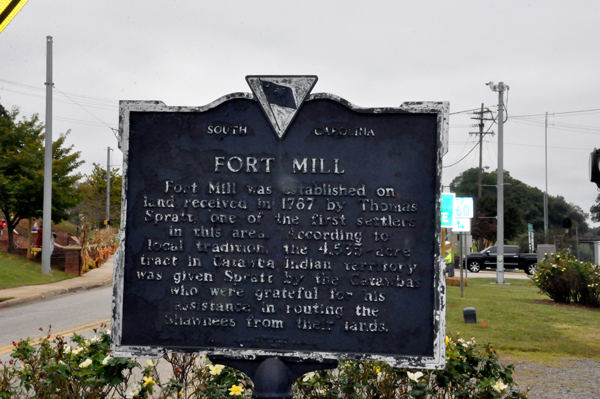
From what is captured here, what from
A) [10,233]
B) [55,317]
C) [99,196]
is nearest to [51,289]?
[55,317]

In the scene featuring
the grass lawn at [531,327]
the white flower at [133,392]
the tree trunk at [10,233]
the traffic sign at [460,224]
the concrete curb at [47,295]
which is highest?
the traffic sign at [460,224]

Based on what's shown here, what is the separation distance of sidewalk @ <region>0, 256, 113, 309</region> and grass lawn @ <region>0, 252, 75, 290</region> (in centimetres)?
50

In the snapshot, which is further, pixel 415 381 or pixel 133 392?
pixel 415 381

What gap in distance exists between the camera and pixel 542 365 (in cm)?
828

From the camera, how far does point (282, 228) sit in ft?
13.0

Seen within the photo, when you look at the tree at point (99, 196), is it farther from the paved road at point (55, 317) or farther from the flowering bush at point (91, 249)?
the paved road at point (55, 317)

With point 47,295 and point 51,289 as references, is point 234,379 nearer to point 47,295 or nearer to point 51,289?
point 47,295

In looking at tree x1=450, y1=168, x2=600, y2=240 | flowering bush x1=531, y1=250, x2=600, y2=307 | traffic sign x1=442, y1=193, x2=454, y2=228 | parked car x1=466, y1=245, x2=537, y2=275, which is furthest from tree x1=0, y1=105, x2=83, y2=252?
tree x1=450, y1=168, x2=600, y2=240

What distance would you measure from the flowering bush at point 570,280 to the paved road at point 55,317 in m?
11.9

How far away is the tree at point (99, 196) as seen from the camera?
53.8 meters

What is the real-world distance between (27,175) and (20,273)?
4.89m

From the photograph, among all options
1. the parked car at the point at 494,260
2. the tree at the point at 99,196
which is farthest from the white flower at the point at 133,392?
the tree at the point at 99,196

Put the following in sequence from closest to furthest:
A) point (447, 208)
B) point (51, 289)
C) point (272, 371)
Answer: point (272, 371) → point (447, 208) → point (51, 289)

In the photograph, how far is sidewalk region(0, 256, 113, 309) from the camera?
16702 millimetres
